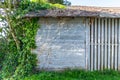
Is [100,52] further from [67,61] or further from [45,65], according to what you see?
[45,65]

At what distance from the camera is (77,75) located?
10.7 metres

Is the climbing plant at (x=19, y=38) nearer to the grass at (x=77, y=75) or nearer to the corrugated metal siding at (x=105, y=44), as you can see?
the grass at (x=77, y=75)

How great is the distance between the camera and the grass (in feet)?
33.1

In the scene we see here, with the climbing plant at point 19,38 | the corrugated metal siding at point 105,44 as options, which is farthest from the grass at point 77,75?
the climbing plant at point 19,38

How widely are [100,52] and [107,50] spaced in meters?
0.33

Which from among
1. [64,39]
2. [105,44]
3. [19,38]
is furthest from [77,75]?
[19,38]

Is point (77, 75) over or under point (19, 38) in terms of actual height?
under

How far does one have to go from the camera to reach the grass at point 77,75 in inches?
397

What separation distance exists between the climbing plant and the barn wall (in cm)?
37

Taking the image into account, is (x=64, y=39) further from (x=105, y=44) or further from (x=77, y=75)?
(x=105, y=44)

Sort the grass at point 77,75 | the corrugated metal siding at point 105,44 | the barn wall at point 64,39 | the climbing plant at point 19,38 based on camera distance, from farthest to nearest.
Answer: the corrugated metal siding at point 105,44 < the barn wall at point 64,39 < the climbing plant at point 19,38 < the grass at point 77,75

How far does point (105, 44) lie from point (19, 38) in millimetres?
3882

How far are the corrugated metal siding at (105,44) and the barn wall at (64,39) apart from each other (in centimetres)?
49

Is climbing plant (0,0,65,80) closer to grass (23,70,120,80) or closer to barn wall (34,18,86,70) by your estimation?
barn wall (34,18,86,70)
